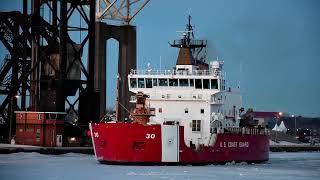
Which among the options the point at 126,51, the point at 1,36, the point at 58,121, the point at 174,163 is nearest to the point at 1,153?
the point at 58,121

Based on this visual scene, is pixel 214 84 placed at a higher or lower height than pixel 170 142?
higher

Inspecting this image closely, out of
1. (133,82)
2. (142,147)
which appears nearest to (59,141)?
(133,82)

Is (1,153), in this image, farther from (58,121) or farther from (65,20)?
(65,20)

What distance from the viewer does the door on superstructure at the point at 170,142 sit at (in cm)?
4275

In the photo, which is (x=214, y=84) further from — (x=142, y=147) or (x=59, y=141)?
(x=59, y=141)

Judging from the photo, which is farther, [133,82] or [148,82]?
[133,82]

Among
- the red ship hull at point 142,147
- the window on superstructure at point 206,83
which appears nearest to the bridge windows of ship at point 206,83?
the window on superstructure at point 206,83

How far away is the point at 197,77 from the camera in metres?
46.8

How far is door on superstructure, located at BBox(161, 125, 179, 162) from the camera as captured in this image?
42750 mm

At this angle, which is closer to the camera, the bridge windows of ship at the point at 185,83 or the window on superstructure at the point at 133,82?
the bridge windows of ship at the point at 185,83

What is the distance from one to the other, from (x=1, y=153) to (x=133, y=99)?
11.9 metres

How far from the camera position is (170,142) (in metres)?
43.0

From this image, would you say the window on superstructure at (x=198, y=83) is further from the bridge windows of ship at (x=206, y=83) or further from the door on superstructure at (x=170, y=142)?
the door on superstructure at (x=170, y=142)

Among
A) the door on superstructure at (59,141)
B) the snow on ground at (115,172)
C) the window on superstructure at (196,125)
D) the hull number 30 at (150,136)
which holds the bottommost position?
the snow on ground at (115,172)
